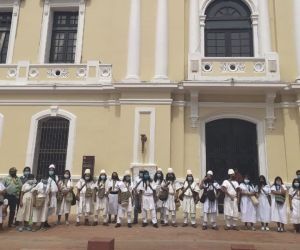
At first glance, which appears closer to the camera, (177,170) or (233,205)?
(233,205)

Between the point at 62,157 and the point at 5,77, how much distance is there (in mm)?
3920

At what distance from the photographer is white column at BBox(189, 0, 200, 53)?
11.8m

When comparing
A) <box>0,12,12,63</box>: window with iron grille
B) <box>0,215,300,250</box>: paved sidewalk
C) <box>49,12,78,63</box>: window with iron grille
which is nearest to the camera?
<box>0,215,300,250</box>: paved sidewalk

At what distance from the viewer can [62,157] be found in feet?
38.1

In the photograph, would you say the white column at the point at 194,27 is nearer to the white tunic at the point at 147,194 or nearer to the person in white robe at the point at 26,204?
the white tunic at the point at 147,194

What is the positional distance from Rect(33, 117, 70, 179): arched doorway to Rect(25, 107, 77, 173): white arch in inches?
6.7

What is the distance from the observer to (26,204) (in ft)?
26.5

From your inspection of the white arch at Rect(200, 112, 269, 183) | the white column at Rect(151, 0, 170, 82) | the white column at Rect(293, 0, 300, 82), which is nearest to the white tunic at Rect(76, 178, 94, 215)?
the white arch at Rect(200, 112, 269, 183)

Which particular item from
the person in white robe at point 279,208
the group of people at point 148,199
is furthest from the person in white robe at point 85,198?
the person in white robe at point 279,208

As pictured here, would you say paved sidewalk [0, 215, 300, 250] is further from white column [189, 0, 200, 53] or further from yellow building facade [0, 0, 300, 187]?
white column [189, 0, 200, 53]

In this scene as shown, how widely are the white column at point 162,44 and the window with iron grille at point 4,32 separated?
6388 mm

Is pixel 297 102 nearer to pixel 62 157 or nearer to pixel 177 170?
pixel 177 170

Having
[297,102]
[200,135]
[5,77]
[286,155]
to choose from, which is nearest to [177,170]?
[200,135]

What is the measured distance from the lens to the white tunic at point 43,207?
7990 millimetres
